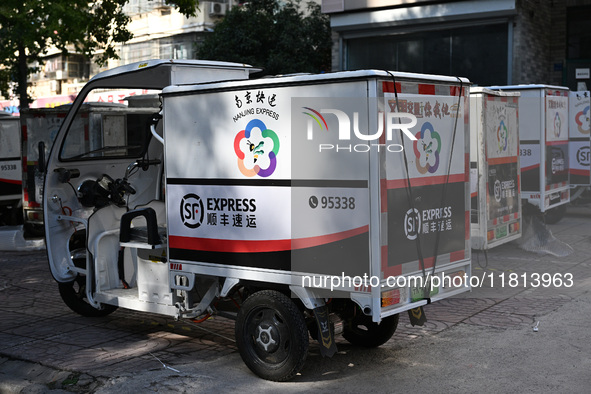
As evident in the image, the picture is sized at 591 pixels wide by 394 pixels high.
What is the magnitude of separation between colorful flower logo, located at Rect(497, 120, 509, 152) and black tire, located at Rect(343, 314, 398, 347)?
15.6 feet

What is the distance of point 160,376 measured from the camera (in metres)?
5.93

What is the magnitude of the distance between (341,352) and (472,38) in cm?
1213

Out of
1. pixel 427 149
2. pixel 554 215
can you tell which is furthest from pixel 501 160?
pixel 427 149


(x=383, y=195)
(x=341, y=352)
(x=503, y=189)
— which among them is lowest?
(x=341, y=352)

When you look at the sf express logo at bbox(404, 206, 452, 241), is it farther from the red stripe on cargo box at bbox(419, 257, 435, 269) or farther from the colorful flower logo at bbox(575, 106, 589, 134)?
the colorful flower logo at bbox(575, 106, 589, 134)

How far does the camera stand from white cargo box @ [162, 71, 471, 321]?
5320 mm

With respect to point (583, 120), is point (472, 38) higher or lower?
higher

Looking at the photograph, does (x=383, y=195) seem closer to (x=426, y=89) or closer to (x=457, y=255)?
(x=426, y=89)

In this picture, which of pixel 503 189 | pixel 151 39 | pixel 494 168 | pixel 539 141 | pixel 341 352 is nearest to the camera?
pixel 341 352

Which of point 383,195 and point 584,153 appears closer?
point 383,195

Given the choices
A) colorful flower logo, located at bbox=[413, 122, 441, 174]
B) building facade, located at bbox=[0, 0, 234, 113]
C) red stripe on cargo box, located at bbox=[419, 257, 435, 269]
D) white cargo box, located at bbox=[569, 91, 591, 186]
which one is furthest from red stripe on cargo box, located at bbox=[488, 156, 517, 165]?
building facade, located at bbox=[0, 0, 234, 113]

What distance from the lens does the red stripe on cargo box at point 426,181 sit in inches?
214

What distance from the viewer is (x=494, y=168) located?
1033cm

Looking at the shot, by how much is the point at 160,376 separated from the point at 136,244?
4.27 ft
